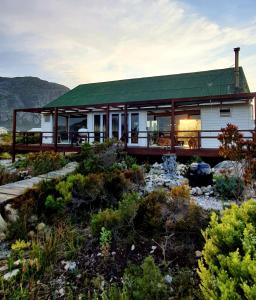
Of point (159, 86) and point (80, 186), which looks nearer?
point (80, 186)

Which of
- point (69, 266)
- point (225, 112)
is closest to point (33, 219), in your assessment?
point (69, 266)

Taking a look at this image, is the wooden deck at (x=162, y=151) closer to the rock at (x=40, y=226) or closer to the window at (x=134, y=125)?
the window at (x=134, y=125)

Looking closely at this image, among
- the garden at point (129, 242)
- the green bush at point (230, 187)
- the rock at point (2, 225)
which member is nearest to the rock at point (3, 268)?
the garden at point (129, 242)

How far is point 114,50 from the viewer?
752 inches

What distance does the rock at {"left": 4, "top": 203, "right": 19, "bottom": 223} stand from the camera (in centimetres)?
566

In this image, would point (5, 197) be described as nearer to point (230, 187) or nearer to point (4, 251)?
point (4, 251)

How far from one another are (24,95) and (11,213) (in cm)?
8676

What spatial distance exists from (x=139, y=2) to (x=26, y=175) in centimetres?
892

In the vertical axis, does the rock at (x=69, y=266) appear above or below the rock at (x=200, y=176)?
below

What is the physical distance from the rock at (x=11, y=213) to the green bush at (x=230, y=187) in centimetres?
495

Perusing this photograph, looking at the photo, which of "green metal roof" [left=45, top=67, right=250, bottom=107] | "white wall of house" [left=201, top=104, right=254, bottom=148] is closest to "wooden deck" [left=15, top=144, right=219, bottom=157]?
"white wall of house" [left=201, top=104, right=254, bottom=148]

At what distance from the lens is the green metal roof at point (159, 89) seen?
52.8 feet

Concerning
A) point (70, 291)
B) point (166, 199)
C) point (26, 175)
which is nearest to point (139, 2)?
point (26, 175)

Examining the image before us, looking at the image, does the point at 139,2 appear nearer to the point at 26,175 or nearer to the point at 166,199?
the point at 26,175
